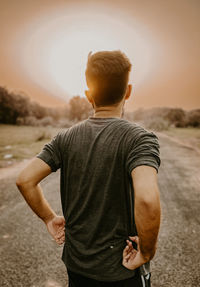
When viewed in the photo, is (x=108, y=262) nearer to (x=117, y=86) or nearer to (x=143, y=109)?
(x=117, y=86)

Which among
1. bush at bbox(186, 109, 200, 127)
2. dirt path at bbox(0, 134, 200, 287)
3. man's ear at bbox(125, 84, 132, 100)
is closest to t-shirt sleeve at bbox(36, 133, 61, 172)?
man's ear at bbox(125, 84, 132, 100)

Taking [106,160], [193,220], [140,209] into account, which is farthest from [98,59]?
[193,220]

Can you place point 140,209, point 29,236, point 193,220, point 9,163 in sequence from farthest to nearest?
point 9,163
point 193,220
point 29,236
point 140,209

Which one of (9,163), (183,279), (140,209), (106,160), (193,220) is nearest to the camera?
(140,209)

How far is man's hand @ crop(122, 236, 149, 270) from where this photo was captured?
3.70 feet

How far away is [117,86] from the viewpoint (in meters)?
1.15

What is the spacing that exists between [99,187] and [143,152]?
36cm

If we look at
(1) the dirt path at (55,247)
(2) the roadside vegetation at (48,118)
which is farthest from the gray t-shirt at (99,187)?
(2) the roadside vegetation at (48,118)

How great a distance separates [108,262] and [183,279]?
1.97 m

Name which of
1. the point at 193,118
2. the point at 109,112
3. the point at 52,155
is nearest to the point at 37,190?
the point at 52,155

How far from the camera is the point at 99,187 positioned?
3.86 ft

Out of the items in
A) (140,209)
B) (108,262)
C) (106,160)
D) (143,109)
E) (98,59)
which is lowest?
(143,109)

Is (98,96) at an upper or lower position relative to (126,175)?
upper

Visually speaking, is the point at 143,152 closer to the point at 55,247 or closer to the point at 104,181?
the point at 104,181
